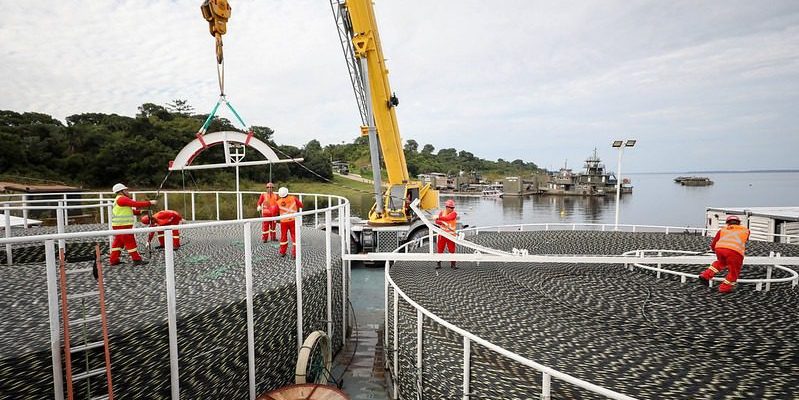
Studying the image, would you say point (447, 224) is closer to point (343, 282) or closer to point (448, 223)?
point (448, 223)

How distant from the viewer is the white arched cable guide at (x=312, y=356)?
4320mm

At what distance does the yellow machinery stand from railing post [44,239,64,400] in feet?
34.4

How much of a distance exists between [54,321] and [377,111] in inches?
436

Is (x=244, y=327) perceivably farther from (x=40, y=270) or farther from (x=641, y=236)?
(x=641, y=236)

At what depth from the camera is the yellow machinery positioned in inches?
465

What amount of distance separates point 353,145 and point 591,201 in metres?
65.0

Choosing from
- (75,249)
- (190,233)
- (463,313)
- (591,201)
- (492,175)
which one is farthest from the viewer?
(492,175)

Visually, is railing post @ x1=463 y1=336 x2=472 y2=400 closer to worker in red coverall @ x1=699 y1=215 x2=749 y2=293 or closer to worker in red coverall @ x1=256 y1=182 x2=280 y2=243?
worker in red coverall @ x1=256 y1=182 x2=280 y2=243

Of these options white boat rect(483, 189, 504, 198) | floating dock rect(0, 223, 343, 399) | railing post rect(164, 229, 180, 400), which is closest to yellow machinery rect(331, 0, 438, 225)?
floating dock rect(0, 223, 343, 399)

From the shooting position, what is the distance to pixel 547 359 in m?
3.87

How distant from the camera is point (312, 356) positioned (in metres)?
4.79

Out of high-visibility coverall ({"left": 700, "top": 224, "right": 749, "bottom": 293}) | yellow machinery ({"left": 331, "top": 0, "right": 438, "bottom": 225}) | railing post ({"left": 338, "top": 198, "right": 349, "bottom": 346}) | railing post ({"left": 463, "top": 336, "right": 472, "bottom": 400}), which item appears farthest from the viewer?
yellow machinery ({"left": 331, "top": 0, "right": 438, "bottom": 225})

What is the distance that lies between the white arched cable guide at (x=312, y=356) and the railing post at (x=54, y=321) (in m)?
2.20

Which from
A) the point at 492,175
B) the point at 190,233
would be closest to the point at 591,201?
the point at 492,175
